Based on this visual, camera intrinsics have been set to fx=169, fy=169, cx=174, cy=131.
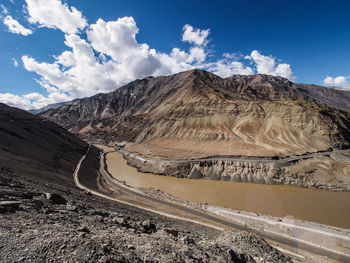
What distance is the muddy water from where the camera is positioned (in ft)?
84.3

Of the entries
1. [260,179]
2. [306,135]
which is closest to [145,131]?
[260,179]

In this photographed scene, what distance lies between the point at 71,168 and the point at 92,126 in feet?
450

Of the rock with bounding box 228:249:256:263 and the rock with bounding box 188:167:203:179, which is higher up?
the rock with bounding box 188:167:203:179

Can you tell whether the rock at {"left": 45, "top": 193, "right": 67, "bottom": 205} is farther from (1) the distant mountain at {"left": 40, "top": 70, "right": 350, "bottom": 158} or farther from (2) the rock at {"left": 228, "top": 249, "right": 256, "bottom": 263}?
(1) the distant mountain at {"left": 40, "top": 70, "right": 350, "bottom": 158}

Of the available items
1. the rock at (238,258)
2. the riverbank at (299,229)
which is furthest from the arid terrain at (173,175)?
the riverbank at (299,229)

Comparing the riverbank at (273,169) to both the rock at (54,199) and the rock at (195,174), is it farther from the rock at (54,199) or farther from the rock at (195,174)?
the rock at (54,199)

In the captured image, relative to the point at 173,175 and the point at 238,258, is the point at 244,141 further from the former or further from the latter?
the point at 238,258

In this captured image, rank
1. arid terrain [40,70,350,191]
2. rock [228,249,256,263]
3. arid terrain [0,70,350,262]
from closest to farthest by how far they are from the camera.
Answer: arid terrain [0,70,350,262] → rock [228,249,256,263] → arid terrain [40,70,350,191]

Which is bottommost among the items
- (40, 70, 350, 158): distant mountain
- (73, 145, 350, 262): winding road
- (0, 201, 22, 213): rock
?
(73, 145, 350, 262): winding road

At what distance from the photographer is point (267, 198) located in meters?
32.4

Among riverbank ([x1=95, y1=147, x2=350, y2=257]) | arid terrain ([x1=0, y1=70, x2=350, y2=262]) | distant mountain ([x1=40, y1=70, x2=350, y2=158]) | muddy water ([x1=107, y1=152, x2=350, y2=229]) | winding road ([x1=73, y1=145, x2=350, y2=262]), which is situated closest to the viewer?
arid terrain ([x1=0, y1=70, x2=350, y2=262])

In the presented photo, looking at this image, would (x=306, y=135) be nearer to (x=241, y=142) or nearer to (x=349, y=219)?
(x=241, y=142)

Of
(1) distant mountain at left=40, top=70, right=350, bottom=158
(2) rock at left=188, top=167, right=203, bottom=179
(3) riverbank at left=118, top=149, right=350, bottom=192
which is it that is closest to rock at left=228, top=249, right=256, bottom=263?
(3) riverbank at left=118, top=149, right=350, bottom=192

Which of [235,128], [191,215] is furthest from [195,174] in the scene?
[235,128]
